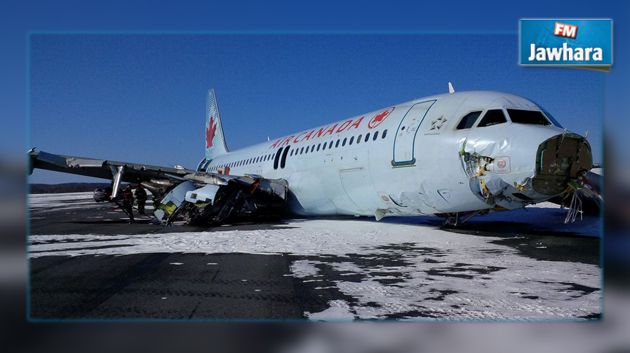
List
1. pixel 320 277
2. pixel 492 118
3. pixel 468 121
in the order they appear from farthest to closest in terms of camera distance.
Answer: pixel 468 121 < pixel 492 118 < pixel 320 277

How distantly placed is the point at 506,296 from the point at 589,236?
7.15m

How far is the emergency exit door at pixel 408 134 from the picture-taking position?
10.4 metres

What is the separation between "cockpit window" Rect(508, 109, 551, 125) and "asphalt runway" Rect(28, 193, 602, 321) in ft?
8.03

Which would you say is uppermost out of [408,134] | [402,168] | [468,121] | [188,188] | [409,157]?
[468,121]

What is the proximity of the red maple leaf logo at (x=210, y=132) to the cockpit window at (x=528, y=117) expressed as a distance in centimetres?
2538

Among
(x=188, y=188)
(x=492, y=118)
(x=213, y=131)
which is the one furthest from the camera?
(x=213, y=131)

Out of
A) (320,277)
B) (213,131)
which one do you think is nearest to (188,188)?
(320,277)

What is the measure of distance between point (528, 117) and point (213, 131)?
25.9 meters

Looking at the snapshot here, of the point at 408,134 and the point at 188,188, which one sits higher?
the point at 408,134

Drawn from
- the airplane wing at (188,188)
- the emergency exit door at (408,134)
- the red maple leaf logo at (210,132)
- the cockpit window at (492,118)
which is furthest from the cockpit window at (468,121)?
the red maple leaf logo at (210,132)

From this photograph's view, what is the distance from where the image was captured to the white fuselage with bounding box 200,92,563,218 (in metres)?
8.64

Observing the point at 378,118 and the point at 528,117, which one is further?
the point at 378,118

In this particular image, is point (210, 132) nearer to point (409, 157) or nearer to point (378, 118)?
point (378, 118)

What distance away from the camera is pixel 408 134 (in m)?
10.6
